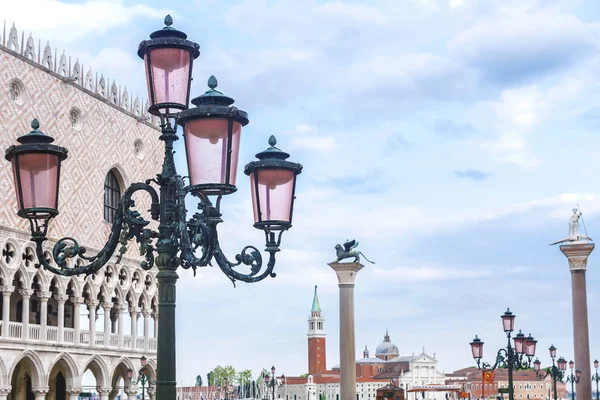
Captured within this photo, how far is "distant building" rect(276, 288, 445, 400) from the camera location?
90.8m

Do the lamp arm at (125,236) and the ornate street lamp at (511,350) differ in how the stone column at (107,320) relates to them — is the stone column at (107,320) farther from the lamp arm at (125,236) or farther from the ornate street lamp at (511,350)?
the lamp arm at (125,236)

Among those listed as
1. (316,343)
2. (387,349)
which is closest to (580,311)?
(316,343)

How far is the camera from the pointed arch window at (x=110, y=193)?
26.2 m

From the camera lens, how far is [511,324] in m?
14.5

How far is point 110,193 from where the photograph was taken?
86.9ft

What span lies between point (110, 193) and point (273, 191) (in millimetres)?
21893

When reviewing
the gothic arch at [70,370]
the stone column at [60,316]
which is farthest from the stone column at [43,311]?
the gothic arch at [70,370]

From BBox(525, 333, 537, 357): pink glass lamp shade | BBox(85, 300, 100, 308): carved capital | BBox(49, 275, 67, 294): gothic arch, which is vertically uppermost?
BBox(49, 275, 67, 294): gothic arch

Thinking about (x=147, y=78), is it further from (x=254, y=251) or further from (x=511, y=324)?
(x=511, y=324)

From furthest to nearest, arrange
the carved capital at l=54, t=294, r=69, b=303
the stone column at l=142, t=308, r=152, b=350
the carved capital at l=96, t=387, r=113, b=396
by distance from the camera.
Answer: the stone column at l=142, t=308, r=152, b=350 → the carved capital at l=96, t=387, r=113, b=396 → the carved capital at l=54, t=294, r=69, b=303

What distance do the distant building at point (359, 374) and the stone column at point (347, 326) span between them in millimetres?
68026

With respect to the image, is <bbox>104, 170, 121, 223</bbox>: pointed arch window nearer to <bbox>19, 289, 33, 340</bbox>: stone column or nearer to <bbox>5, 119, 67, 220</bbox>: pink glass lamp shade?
<bbox>19, 289, 33, 340</bbox>: stone column

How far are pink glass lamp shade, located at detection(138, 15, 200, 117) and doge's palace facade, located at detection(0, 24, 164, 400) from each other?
1546 centimetres

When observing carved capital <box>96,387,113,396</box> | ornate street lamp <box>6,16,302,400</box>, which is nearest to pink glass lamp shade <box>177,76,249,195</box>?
ornate street lamp <box>6,16,302,400</box>
